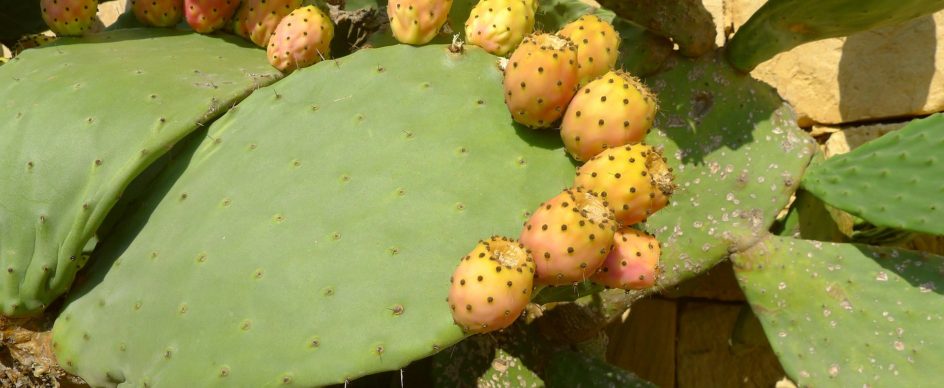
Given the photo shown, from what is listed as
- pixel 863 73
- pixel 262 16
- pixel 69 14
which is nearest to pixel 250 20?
pixel 262 16

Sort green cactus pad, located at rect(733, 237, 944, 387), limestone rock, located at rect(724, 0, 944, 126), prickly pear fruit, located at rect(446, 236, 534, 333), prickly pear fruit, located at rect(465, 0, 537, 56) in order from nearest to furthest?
prickly pear fruit, located at rect(446, 236, 534, 333)
prickly pear fruit, located at rect(465, 0, 537, 56)
green cactus pad, located at rect(733, 237, 944, 387)
limestone rock, located at rect(724, 0, 944, 126)

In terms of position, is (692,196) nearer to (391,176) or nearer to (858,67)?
(391,176)

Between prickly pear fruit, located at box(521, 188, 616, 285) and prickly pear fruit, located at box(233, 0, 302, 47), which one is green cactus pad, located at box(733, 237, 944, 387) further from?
prickly pear fruit, located at box(233, 0, 302, 47)

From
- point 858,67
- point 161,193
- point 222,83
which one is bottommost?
point 858,67

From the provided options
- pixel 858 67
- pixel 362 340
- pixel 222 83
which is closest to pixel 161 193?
Answer: pixel 222 83

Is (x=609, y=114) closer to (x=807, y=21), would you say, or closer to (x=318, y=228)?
(x=318, y=228)

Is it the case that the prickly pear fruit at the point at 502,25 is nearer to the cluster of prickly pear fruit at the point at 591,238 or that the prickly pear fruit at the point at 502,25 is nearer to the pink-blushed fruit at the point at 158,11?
the cluster of prickly pear fruit at the point at 591,238

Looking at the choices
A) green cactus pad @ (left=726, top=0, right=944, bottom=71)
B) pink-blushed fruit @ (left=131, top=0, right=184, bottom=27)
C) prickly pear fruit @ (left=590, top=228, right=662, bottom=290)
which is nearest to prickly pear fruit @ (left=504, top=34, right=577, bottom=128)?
prickly pear fruit @ (left=590, top=228, right=662, bottom=290)
